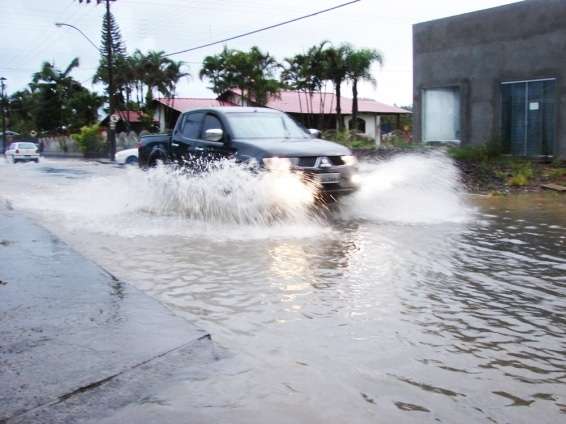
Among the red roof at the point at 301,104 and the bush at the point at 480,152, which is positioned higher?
the red roof at the point at 301,104

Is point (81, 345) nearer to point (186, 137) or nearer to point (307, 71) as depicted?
point (186, 137)

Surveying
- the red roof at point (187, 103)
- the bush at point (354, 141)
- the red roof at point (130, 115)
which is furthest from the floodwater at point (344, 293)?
the red roof at point (130, 115)

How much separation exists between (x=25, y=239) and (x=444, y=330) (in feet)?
17.9

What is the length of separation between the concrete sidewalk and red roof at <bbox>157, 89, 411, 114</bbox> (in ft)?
135

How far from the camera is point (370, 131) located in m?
52.5

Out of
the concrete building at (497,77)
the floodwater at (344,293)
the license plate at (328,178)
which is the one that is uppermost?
the concrete building at (497,77)

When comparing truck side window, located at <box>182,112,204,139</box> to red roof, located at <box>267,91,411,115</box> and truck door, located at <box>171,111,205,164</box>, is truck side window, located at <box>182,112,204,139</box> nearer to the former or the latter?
truck door, located at <box>171,111,205,164</box>

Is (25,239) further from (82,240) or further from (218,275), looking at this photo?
(218,275)

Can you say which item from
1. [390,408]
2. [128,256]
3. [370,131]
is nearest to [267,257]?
[128,256]

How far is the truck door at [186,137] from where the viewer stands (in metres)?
11.5

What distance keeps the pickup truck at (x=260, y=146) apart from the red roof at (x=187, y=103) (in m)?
36.2

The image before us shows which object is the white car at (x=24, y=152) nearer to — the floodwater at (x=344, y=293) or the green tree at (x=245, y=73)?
the green tree at (x=245, y=73)

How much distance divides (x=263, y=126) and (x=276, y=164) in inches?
68.7

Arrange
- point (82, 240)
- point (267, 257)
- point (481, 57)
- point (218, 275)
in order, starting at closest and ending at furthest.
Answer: point (218, 275)
point (267, 257)
point (82, 240)
point (481, 57)
